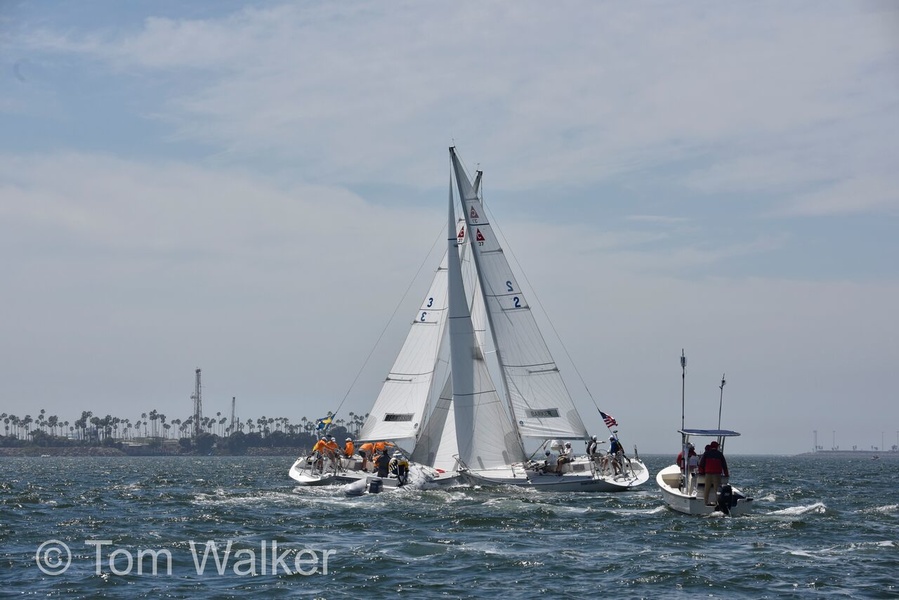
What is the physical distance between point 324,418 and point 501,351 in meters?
11.1

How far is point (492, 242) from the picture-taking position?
46.4 metres

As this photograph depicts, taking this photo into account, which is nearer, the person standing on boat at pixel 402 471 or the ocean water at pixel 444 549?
the ocean water at pixel 444 549

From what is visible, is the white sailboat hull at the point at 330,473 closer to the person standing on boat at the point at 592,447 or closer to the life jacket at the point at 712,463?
the person standing on boat at the point at 592,447

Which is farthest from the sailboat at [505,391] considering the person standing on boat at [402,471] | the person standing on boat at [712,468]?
the person standing on boat at [712,468]

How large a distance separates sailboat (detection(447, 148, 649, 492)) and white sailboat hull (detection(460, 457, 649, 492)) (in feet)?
0.12

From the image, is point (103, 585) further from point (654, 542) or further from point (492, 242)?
point (492, 242)

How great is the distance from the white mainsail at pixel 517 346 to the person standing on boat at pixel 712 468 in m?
12.6

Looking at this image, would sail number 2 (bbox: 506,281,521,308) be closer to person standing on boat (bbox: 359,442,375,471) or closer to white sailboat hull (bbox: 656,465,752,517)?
person standing on boat (bbox: 359,442,375,471)

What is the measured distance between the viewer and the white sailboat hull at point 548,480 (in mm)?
41812

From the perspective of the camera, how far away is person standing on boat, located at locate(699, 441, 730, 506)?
31453 millimetres

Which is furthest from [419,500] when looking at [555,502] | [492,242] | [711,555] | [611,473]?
[711,555]

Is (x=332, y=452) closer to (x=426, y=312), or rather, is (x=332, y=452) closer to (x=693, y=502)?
(x=426, y=312)

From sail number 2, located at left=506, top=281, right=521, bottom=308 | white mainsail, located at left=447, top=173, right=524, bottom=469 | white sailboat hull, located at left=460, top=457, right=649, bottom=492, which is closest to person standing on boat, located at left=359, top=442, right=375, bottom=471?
white mainsail, located at left=447, top=173, right=524, bottom=469

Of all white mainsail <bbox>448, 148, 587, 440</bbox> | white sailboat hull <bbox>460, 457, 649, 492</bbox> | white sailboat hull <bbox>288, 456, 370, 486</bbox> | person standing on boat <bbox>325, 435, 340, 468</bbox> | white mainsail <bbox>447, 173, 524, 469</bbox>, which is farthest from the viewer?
person standing on boat <bbox>325, 435, 340, 468</bbox>
